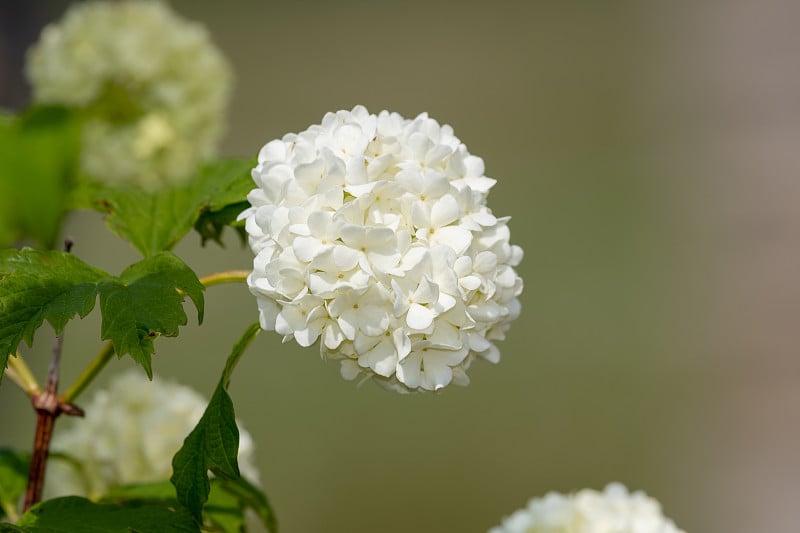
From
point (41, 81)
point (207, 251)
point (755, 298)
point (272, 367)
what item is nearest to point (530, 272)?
point (755, 298)

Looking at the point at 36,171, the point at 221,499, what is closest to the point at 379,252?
the point at 221,499

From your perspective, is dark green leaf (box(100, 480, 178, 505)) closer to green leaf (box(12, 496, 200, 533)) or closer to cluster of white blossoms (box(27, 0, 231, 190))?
green leaf (box(12, 496, 200, 533))

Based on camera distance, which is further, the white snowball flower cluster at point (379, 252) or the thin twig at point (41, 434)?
the thin twig at point (41, 434)

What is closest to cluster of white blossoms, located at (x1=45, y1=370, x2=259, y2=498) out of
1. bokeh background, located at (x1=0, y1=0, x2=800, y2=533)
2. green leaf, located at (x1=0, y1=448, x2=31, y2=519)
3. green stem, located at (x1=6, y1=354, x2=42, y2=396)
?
green leaf, located at (x1=0, y1=448, x2=31, y2=519)

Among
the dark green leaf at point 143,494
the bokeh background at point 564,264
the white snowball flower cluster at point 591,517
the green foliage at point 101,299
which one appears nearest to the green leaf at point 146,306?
the green foliage at point 101,299

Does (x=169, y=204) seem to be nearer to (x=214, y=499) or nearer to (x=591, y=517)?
(x=214, y=499)

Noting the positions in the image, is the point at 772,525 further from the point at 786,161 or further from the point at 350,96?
the point at 350,96

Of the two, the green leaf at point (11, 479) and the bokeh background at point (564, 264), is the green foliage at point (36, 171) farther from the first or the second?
the bokeh background at point (564, 264)
